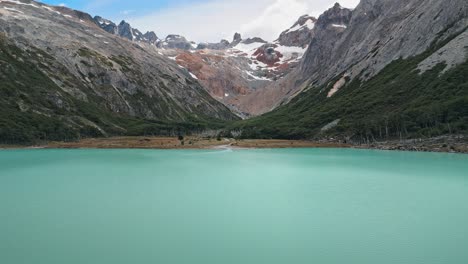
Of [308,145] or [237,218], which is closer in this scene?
[237,218]

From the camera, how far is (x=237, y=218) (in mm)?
41875

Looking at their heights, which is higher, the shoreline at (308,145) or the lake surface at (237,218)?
the shoreline at (308,145)

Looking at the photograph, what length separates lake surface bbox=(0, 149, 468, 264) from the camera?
30.5m

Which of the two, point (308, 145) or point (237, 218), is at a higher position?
point (308, 145)

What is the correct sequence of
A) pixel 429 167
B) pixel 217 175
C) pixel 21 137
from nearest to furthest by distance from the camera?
1. pixel 217 175
2. pixel 429 167
3. pixel 21 137

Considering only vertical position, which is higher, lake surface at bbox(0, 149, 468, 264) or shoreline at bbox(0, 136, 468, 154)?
shoreline at bbox(0, 136, 468, 154)

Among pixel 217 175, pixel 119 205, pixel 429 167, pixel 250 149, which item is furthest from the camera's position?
pixel 250 149

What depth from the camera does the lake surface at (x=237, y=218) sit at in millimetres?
30516

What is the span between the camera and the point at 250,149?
152375mm

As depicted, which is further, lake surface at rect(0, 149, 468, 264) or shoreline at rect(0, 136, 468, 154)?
shoreline at rect(0, 136, 468, 154)

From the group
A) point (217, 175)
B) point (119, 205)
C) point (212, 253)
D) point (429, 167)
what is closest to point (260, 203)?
point (119, 205)

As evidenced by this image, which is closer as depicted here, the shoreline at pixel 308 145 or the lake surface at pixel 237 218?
the lake surface at pixel 237 218

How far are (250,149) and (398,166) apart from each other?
71.4 meters

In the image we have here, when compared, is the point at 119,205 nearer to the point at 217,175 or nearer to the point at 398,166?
the point at 217,175
